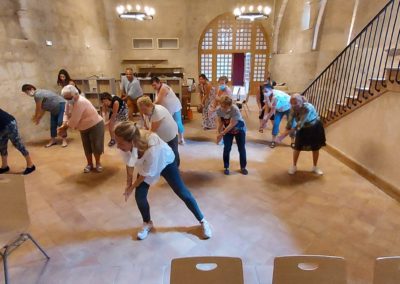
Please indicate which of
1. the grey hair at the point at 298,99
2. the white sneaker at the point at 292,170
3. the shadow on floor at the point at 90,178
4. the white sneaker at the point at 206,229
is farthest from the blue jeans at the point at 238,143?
the shadow on floor at the point at 90,178

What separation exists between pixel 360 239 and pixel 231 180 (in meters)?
1.74

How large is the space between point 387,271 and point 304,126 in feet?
9.00

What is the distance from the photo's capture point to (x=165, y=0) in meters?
10.3

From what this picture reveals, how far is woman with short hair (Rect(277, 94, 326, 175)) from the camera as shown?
3.62m

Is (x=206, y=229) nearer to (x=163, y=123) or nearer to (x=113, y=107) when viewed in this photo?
(x=163, y=123)

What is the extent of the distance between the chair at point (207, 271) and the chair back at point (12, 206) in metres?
1.46

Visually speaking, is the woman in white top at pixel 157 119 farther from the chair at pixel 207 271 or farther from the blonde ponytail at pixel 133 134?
the chair at pixel 207 271

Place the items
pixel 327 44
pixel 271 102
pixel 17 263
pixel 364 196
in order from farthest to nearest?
1. pixel 327 44
2. pixel 271 102
3. pixel 364 196
4. pixel 17 263

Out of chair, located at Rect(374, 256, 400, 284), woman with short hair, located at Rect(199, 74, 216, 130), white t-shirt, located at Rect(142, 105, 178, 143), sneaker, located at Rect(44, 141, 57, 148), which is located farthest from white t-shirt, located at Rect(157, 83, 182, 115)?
chair, located at Rect(374, 256, 400, 284)

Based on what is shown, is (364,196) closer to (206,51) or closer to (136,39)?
(206,51)

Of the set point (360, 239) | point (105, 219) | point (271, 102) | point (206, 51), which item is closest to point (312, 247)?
point (360, 239)

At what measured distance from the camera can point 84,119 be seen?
3.65 metres

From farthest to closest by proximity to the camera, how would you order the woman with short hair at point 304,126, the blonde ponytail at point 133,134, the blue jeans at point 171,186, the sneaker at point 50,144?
1. the sneaker at point 50,144
2. the woman with short hair at point 304,126
3. the blue jeans at point 171,186
4. the blonde ponytail at point 133,134

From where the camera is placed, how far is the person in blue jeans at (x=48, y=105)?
463 cm
